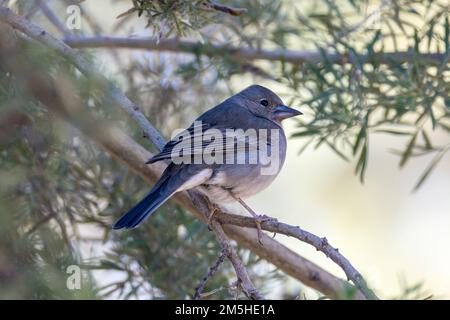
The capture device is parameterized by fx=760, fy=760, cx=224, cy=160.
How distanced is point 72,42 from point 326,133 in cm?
125

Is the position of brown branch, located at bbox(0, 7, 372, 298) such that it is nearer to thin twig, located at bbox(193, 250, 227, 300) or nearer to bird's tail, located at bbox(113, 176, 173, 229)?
bird's tail, located at bbox(113, 176, 173, 229)

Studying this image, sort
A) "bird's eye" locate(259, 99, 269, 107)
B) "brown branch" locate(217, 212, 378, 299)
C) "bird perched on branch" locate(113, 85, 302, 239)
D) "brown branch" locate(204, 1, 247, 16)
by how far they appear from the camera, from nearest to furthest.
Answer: "brown branch" locate(217, 212, 378, 299)
"brown branch" locate(204, 1, 247, 16)
"bird perched on branch" locate(113, 85, 302, 239)
"bird's eye" locate(259, 99, 269, 107)

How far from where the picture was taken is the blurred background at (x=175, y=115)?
10.4 feet

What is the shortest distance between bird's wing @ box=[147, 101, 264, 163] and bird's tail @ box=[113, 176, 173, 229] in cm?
17

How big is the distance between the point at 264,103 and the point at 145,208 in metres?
1.73

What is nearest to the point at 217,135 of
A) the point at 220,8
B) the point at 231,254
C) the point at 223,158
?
the point at 223,158

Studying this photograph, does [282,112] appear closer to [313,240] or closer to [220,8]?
[220,8]

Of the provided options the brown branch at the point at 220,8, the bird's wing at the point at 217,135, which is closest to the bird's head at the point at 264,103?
the bird's wing at the point at 217,135

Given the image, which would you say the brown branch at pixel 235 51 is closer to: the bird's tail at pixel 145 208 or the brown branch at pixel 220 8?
the brown branch at pixel 220 8

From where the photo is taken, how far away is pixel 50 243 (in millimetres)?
3291

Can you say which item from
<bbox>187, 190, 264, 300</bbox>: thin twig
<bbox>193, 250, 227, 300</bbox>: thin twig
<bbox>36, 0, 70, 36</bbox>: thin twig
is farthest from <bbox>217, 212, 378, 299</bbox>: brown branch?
<bbox>36, 0, 70, 36</bbox>: thin twig

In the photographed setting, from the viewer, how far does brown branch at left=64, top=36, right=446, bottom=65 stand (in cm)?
341

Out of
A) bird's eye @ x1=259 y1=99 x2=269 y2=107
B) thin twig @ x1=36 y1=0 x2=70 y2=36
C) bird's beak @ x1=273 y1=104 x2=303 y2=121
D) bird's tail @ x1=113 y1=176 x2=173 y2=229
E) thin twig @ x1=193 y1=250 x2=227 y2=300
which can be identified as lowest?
thin twig @ x1=193 y1=250 x2=227 y2=300

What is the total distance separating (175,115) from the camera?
4305 millimetres
